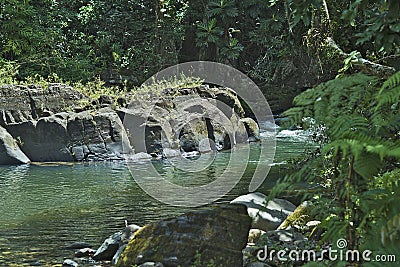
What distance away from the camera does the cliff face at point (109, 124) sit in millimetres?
11352

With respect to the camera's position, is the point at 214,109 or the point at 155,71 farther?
the point at 155,71

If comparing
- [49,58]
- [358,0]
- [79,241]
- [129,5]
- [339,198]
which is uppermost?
[129,5]

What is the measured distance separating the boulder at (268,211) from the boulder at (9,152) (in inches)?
259

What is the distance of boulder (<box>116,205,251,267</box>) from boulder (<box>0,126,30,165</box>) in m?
7.64

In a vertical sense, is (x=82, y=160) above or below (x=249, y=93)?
below

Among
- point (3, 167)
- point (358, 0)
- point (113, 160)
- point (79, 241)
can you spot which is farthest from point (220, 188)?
point (358, 0)

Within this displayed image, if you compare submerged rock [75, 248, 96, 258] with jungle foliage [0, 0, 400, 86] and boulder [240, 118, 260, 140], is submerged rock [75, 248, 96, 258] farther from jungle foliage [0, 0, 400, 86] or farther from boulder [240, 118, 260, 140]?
jungle foliage [0, 0, 400, 86]

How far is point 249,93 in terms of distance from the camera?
60.4ft

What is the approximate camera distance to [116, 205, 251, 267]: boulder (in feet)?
11.8

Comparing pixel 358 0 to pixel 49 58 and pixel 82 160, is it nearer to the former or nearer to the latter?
pixel 82 160

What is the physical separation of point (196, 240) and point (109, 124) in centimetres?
830

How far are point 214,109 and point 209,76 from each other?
19.3ft

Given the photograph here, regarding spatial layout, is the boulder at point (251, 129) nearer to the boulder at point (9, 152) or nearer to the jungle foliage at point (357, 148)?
the boulder at point (9, 152)

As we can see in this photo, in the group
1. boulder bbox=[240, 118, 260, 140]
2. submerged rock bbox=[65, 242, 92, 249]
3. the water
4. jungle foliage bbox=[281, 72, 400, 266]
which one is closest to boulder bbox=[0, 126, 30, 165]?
the water
